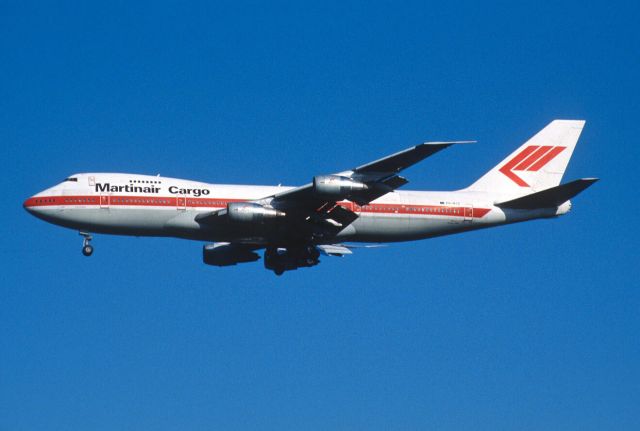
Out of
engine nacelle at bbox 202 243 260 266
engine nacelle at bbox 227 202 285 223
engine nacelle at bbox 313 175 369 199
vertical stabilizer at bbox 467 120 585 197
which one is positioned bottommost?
engine nacelle at bbox 202 243 260 266

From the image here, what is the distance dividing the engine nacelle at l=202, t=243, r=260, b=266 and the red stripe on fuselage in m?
4.46

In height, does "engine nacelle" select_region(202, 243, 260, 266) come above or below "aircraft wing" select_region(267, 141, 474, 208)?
below

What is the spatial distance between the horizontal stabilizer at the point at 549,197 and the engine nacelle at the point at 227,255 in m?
14.0

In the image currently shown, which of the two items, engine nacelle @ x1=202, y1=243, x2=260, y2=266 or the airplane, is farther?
engine nacelle @ x1=202, y1=243, x2=260, y2=266

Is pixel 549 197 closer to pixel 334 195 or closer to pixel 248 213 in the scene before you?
pixel 334 195

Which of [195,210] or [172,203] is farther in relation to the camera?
[195,210]

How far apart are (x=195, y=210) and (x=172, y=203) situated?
1.22 meters

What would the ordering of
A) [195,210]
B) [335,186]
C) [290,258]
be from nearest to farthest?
[335,186]
[195,210]
[290,258]

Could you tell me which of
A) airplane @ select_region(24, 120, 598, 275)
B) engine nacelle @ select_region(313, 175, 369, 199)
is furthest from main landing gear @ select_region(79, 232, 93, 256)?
engine nacelle @ select_region(313, 175, 369, 199)

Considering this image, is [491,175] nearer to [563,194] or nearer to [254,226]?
[563,194]

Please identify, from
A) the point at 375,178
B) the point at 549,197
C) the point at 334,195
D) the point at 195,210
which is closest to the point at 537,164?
the point at 549,197

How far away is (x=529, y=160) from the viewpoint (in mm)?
59125

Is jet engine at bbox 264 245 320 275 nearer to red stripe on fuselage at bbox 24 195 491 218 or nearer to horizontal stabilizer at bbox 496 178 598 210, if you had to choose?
red stripe on fuselage at bbox 24 195 491 218

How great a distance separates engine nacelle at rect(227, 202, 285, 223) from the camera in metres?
50.3
